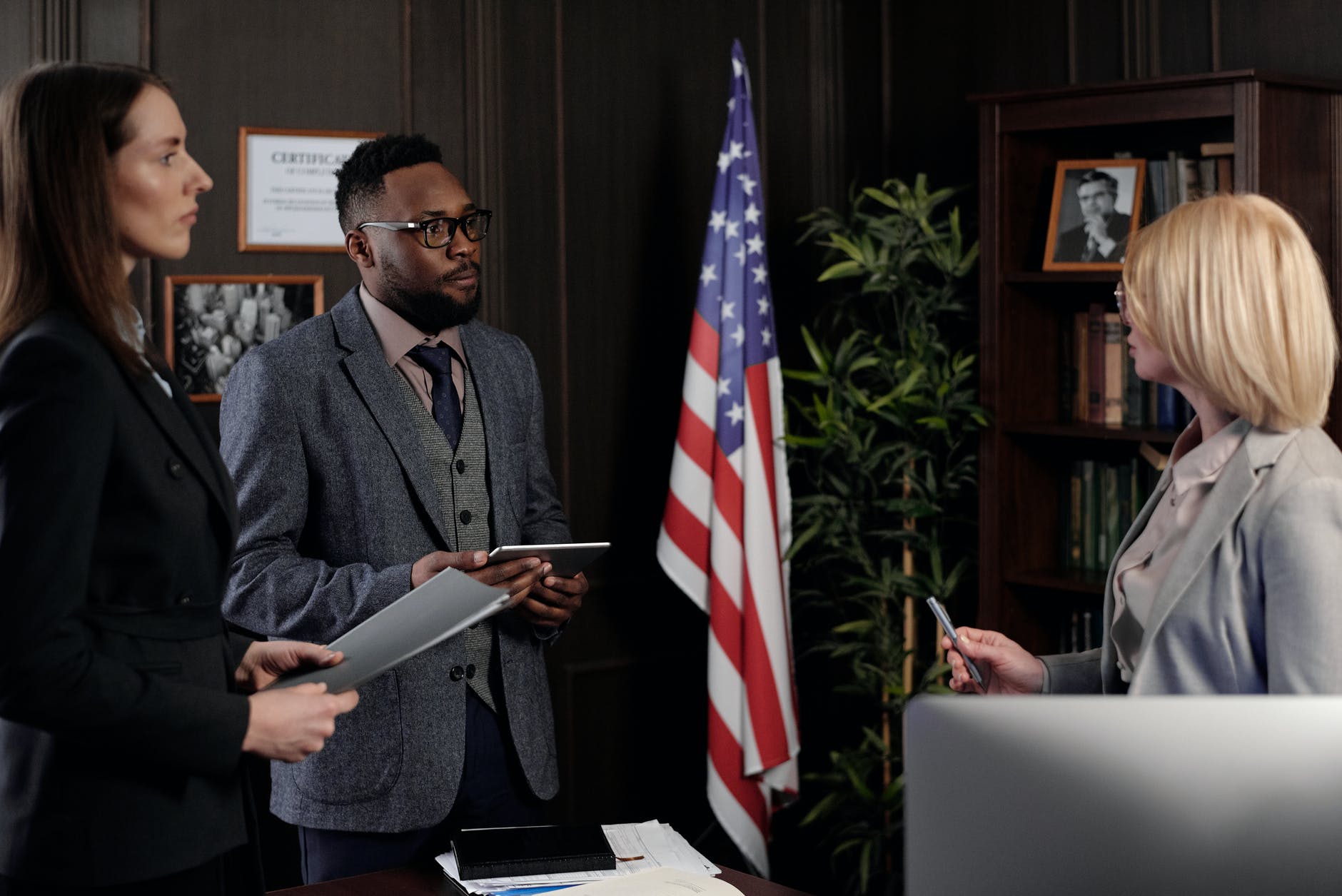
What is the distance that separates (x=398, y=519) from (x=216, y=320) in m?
1.14

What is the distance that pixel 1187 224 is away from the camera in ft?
5.33

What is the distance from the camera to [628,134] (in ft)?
12.4

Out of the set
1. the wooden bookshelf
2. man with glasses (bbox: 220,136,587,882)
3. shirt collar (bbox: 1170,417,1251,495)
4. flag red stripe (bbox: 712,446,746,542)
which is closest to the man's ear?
man with glasses (bbox: 220,136,587,882)

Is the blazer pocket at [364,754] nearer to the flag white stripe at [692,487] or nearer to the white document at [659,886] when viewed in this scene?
the white document at [659,886]

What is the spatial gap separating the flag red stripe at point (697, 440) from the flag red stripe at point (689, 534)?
4.7 inches

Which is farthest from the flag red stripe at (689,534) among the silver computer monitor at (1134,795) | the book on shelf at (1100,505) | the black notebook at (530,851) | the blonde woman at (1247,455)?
the silver computer monitor at (1134,795)

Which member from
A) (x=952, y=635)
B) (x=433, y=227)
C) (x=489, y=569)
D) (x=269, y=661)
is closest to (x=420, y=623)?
(x=269, y=661)

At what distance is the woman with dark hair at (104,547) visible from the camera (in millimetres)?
1297

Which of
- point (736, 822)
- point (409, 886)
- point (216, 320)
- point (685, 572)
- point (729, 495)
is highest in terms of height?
point (216, 320)

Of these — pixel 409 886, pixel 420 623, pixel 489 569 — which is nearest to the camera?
pixel 420 623

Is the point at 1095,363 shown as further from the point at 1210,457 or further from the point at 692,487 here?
the point at 1210,457

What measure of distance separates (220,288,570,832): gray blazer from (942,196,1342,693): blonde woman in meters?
1.14

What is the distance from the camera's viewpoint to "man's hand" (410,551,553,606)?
82.5 inches

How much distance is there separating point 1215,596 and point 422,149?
1641mm
